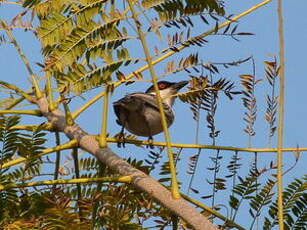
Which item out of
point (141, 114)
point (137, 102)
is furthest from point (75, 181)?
point (141, 114)

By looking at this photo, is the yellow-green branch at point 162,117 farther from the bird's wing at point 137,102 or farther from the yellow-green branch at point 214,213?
the bird's wing at point 137,102

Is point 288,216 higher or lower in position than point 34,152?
lower

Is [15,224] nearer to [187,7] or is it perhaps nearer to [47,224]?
[47,224]

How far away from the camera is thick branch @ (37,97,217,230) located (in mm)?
2517

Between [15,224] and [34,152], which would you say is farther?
[34,152]

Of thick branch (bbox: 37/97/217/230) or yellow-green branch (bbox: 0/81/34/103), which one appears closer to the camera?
thick branch (bbox: 37/97/217/230)

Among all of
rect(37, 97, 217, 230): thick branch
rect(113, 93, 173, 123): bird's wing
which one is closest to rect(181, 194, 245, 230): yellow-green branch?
rect(37, 97, 217, 230): thick branch

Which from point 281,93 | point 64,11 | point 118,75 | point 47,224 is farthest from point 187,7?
point 47,224

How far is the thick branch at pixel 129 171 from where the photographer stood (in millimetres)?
2517

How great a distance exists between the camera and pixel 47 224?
9.36 feet

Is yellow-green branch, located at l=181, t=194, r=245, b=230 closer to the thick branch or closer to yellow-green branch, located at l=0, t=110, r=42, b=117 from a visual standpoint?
the thick branch

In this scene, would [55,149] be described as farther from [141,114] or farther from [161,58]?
[141,114]

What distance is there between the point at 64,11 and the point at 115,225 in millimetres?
1229

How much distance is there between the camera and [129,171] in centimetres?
306
